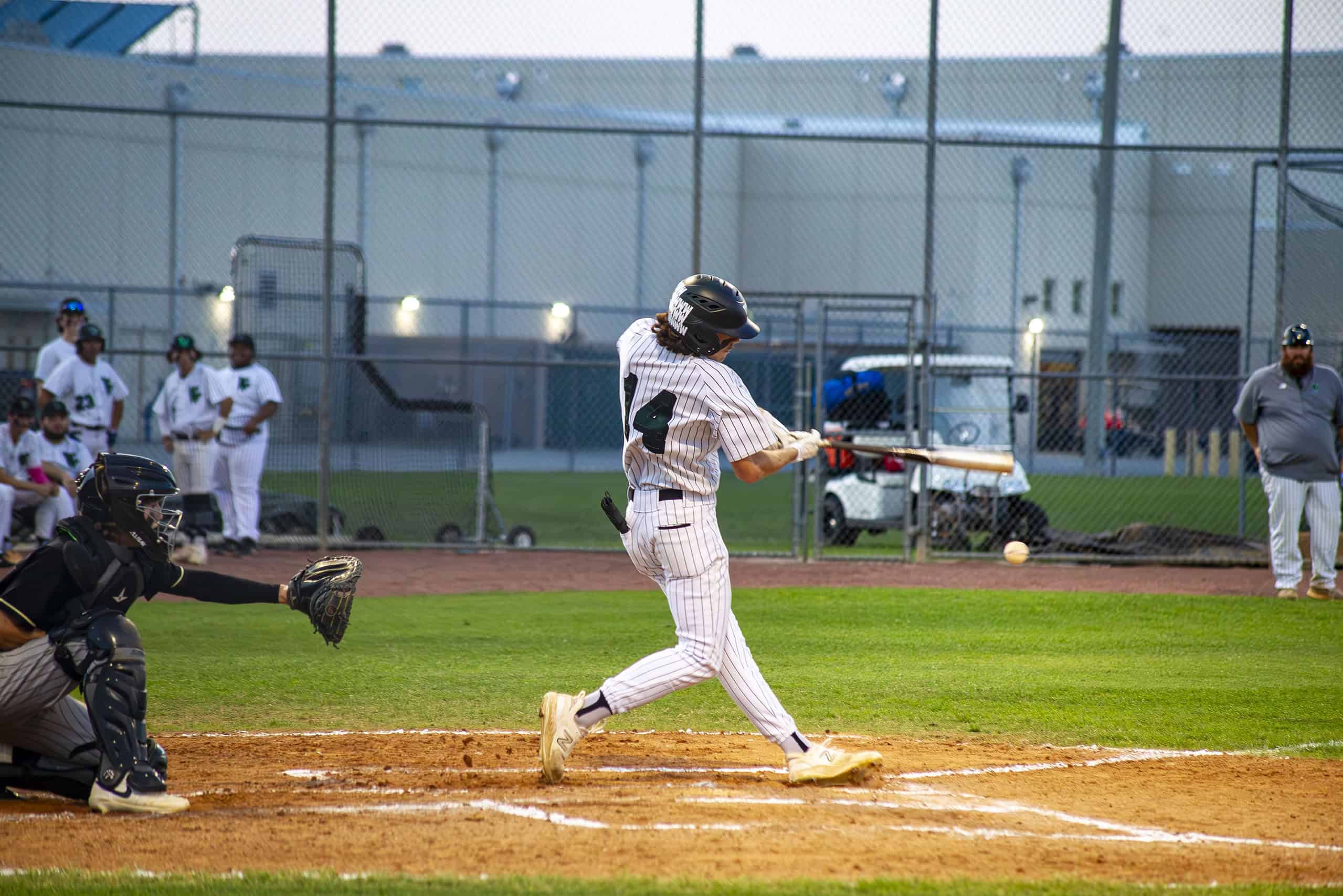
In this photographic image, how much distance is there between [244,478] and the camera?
1288 centimetres

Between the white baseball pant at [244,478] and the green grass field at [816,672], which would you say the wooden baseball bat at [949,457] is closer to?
the green grass field at [816,672]

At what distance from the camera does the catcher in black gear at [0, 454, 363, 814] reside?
182 inches

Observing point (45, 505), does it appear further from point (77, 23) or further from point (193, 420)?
point (77, 23)

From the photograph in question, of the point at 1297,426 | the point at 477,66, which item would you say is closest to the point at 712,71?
the point at 477,66

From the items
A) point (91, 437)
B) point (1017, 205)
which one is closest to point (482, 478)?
point (91, 437)

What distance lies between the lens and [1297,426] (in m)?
10.6

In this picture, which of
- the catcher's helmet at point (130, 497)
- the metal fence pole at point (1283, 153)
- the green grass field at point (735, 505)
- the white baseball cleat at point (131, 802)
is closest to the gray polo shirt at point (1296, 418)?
the metal fence pole at point (1283, 153)

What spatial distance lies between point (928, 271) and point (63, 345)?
812 cm

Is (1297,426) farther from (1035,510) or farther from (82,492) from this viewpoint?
(82,492)

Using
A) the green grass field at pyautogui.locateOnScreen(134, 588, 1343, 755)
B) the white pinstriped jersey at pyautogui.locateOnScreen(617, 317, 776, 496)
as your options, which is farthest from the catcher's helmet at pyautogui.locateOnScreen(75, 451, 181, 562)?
the green grass field at pyautogui.locateOnScreen(134, 588, 1343, 755)

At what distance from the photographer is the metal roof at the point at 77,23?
18.3 metres

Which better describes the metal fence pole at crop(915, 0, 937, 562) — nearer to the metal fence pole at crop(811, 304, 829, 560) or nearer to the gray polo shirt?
the metal fence pole at crop(811, 304, 829, 560)

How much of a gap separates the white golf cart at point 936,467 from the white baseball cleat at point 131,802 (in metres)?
Result: 9.25

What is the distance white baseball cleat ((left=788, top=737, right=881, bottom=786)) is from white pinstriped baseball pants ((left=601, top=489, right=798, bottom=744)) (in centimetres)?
11
